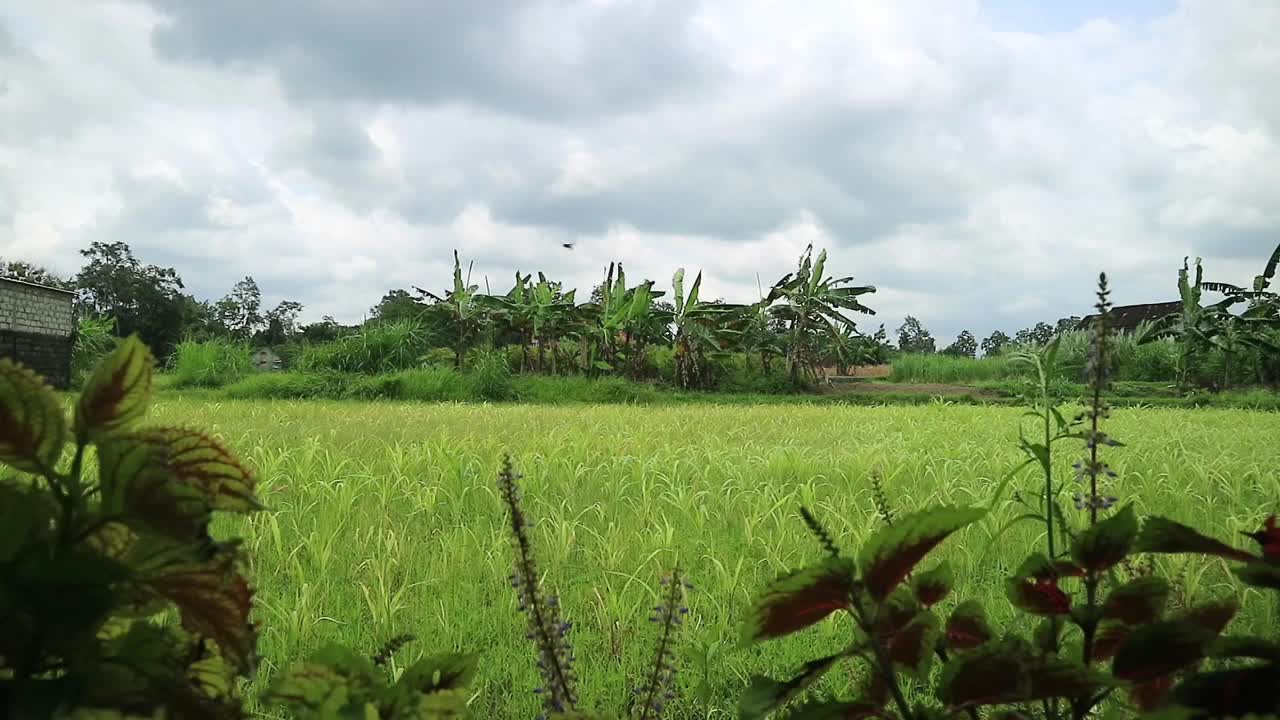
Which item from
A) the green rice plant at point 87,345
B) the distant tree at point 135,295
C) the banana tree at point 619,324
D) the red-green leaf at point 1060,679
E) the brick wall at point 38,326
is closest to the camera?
the red-green leaf at point 1060,679

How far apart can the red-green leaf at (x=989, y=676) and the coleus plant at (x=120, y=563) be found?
0.31 m

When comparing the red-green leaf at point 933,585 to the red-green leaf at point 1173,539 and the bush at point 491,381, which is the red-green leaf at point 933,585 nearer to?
the red-green leaf at point 1173,539

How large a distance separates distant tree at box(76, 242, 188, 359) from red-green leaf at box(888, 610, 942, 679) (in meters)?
30.9

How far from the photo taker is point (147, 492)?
1.26 feet

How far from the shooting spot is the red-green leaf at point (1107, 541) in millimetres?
578

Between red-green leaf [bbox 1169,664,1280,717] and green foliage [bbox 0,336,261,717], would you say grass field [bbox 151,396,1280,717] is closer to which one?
green foliage [bbox 0,336,261,717]

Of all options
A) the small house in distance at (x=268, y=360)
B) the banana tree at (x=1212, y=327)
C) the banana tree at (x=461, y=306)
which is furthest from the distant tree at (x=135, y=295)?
the banana tree at (x=1212, y=327)

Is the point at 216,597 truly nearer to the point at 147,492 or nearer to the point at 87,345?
the point at 147,492

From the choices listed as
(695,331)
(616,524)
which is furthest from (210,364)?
(616,524)

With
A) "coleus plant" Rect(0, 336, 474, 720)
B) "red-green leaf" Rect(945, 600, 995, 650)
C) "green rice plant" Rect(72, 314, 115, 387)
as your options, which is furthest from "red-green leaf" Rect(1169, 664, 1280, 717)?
"green rice plant" Rect(72, 314, 115, 387)

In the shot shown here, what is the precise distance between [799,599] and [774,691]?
2.7 inches

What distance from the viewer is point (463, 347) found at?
13.2 metres

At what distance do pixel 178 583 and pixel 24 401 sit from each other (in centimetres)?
12

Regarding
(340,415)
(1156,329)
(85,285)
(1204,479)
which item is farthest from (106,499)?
(85,285)
